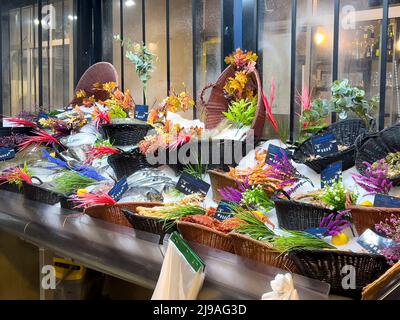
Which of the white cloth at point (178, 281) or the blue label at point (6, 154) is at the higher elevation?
the blue label at point (6, 154)

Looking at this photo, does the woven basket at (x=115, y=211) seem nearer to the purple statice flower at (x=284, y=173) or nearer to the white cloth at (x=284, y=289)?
the purple statice flower at (x=284, y=173)

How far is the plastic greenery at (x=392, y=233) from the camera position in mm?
1096

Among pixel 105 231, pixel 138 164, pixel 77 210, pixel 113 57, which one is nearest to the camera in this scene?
pixel 105 231

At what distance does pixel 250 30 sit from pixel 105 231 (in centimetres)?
142

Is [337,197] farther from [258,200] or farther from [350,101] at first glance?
[350,101]

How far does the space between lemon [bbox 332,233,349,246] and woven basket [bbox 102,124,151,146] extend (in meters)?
1.41

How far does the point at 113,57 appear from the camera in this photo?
142 inches

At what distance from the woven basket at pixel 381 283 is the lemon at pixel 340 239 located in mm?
313

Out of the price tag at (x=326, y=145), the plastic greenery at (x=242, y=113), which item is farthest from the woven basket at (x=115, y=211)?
the plastic greenery at (x=242, y=113)

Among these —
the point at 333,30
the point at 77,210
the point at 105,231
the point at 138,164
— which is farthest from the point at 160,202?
the point at 333,30
